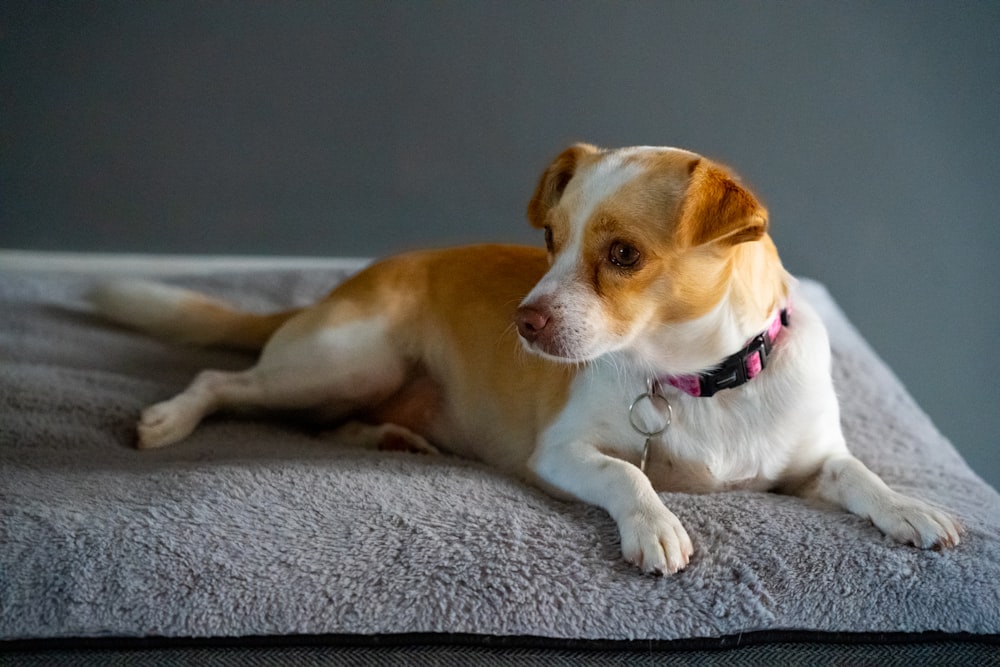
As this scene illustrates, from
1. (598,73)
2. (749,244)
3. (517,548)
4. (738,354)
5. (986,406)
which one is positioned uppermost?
(598,73)

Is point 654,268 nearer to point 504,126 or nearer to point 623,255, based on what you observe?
point 623,255

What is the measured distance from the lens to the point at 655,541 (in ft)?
4.09

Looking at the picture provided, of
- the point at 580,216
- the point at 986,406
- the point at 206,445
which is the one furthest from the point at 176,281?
the point at 986,406

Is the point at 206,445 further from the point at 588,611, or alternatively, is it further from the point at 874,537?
the point at 874,537

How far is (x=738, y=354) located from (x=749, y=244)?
0.17 meters

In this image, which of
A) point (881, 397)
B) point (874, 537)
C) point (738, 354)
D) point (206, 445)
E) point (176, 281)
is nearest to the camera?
point (874, 537)

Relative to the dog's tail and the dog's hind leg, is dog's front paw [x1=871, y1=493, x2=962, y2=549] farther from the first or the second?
the dog's tail

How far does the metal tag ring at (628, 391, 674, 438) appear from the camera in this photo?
1.48 metres

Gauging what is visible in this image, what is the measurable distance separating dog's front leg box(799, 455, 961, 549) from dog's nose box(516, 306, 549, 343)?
0.54 metres

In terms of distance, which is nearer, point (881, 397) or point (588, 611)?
point (588, 611)

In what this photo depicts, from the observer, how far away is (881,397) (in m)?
2.07

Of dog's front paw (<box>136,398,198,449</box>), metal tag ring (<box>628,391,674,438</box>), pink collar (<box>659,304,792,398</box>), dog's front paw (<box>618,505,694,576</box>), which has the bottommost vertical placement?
dog's front paw (<box>136,398,198,449</box>)

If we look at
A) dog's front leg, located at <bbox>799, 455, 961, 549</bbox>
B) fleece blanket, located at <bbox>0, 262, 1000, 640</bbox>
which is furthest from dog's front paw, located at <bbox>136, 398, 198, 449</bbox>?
dog's front leg, located at <bbox>799, 455, 961, 549</bbox>

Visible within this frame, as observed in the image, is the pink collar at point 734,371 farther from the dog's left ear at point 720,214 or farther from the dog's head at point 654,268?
the dog's left ear at point 720,214
